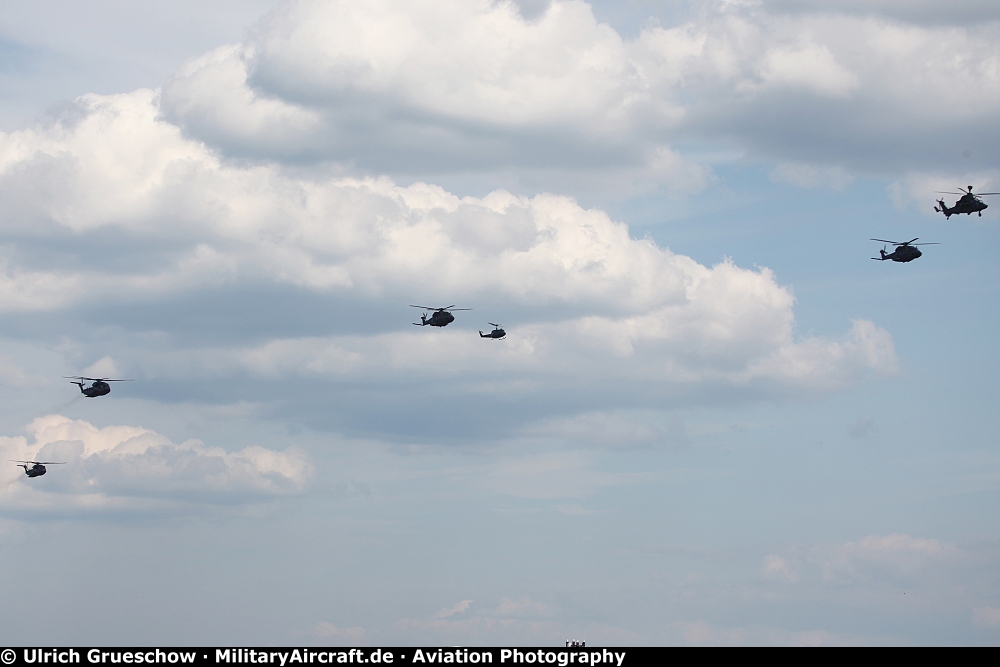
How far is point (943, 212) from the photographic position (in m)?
187

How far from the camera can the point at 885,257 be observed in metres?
194
